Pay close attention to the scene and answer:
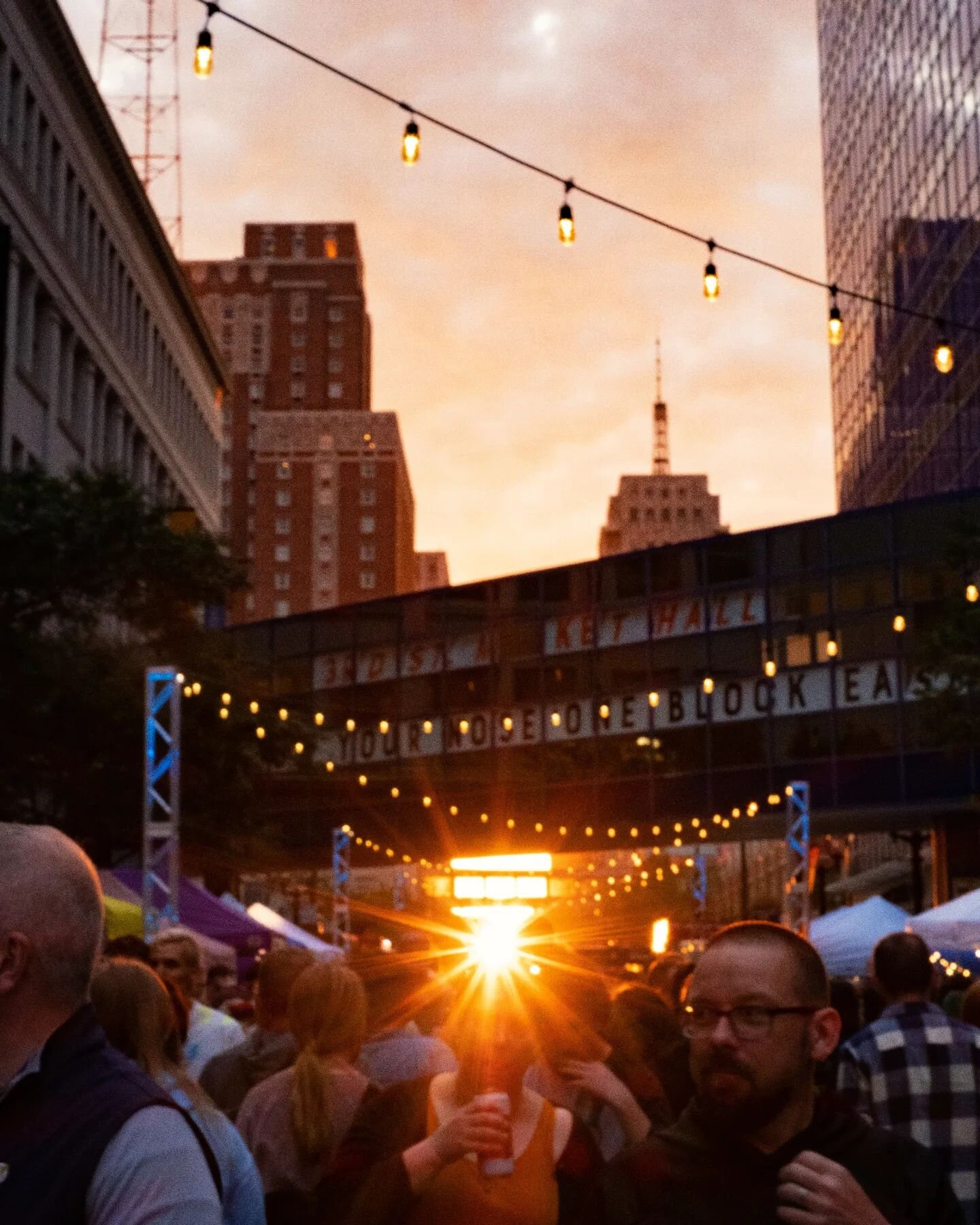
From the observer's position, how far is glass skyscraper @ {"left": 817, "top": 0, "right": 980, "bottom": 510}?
5256 centimetres

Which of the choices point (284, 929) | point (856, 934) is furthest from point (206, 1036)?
point (284, 929)

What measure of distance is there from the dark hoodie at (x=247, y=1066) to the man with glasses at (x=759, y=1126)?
151 inches

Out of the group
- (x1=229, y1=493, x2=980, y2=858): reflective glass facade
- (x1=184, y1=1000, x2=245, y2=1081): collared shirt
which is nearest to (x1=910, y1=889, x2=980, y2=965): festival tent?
(x1=184, y1=1000, x2=245, y2=1081): collared shirt

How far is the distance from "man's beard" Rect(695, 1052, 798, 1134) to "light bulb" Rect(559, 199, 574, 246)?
14.5 m

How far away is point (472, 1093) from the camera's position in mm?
5133

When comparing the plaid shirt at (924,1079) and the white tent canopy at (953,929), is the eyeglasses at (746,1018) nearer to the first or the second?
the plaid shirt at (924,1079)

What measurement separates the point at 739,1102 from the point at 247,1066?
14.0 ft

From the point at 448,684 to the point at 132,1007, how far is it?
49.9 m

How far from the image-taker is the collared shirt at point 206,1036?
9.33 metres

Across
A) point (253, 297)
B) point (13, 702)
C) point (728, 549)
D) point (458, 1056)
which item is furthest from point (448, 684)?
point (253, 297)

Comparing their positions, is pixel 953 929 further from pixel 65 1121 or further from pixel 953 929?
pixel 65 1121

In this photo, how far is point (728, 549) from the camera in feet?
167

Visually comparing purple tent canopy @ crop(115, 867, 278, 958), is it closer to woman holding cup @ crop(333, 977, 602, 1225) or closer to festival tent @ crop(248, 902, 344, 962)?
festival tent @ crop(248, 902, 344, 962)

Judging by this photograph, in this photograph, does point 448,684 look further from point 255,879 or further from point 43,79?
point 43,79
